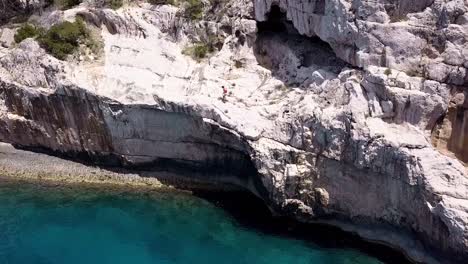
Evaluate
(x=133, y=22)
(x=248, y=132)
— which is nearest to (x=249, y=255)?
(x=248, y=132)

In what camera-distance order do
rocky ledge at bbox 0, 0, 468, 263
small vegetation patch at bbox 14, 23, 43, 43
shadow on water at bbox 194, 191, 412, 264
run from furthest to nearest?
small vegetation patch at bbox 14, 23, 43, 43
shadow on water at bbox 194, 191, 412, 264
rocky ledge at bbox 0, 0, 468, 263

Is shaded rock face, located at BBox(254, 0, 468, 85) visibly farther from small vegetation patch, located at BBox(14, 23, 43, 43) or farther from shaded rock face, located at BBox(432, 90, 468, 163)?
small vegetation patch, located at BBox(14, 23, 43, 43)

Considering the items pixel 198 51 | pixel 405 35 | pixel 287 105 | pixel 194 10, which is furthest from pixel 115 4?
pixel 405 35

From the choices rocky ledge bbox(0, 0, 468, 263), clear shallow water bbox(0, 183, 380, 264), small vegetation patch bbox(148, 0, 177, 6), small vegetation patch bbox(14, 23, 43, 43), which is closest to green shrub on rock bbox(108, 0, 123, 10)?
rocky ledge bbox(0, 0, 468, 263)

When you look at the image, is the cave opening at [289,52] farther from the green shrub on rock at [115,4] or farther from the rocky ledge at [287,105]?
the green shrub on rock at [115,4]

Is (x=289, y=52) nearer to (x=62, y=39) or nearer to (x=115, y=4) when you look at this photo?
(x=115, y=4)

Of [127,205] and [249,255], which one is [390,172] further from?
[127,205]
